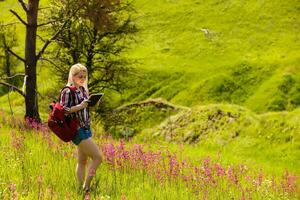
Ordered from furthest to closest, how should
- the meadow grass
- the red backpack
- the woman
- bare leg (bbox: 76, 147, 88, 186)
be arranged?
bare leg (bbox: 76, 147, 88, 186)
the woman
the red backpack
the meadow grass

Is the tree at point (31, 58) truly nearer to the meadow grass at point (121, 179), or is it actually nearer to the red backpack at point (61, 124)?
the meadow grass at point (121, 179)

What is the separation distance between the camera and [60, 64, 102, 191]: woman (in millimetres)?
8173

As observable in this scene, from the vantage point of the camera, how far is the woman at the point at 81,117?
322 inches

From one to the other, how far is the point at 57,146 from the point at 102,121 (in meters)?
22.0

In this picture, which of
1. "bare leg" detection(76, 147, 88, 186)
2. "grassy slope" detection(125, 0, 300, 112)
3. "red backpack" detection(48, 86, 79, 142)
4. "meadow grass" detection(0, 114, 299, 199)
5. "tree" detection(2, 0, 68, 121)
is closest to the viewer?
"meadow grass" detection(0, 114, 299, 199)

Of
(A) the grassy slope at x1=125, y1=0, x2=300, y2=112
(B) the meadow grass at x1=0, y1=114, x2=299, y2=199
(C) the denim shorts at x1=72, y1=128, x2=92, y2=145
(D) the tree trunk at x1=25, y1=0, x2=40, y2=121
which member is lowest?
(B) the meadow grass at x1=0, y1=114, x2=299, y2=199

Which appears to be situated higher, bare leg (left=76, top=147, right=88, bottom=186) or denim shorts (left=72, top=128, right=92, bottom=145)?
denim shorts (left=72, top=128, right=92, bottom=145)

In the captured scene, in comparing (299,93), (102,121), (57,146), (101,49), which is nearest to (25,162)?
(57,146)

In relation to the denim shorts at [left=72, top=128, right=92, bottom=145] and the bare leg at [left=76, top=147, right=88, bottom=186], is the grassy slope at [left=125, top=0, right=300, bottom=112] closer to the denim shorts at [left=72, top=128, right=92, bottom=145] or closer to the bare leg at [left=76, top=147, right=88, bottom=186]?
the bare leg at [left=76, top=147, right=88, bottom=186]

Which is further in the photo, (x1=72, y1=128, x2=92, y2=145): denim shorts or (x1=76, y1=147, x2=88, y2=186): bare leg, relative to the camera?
(x1=76, y1=147, x2=88, y2=186): bare leg

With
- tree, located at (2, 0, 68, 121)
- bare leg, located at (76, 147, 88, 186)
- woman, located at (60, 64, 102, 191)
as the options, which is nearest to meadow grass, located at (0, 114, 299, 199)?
bare leg, located at (76, 147, 88, 186)

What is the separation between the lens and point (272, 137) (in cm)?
1888

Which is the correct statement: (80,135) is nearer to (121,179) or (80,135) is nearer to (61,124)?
(61,124)

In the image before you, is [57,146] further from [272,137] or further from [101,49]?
[101,49]
